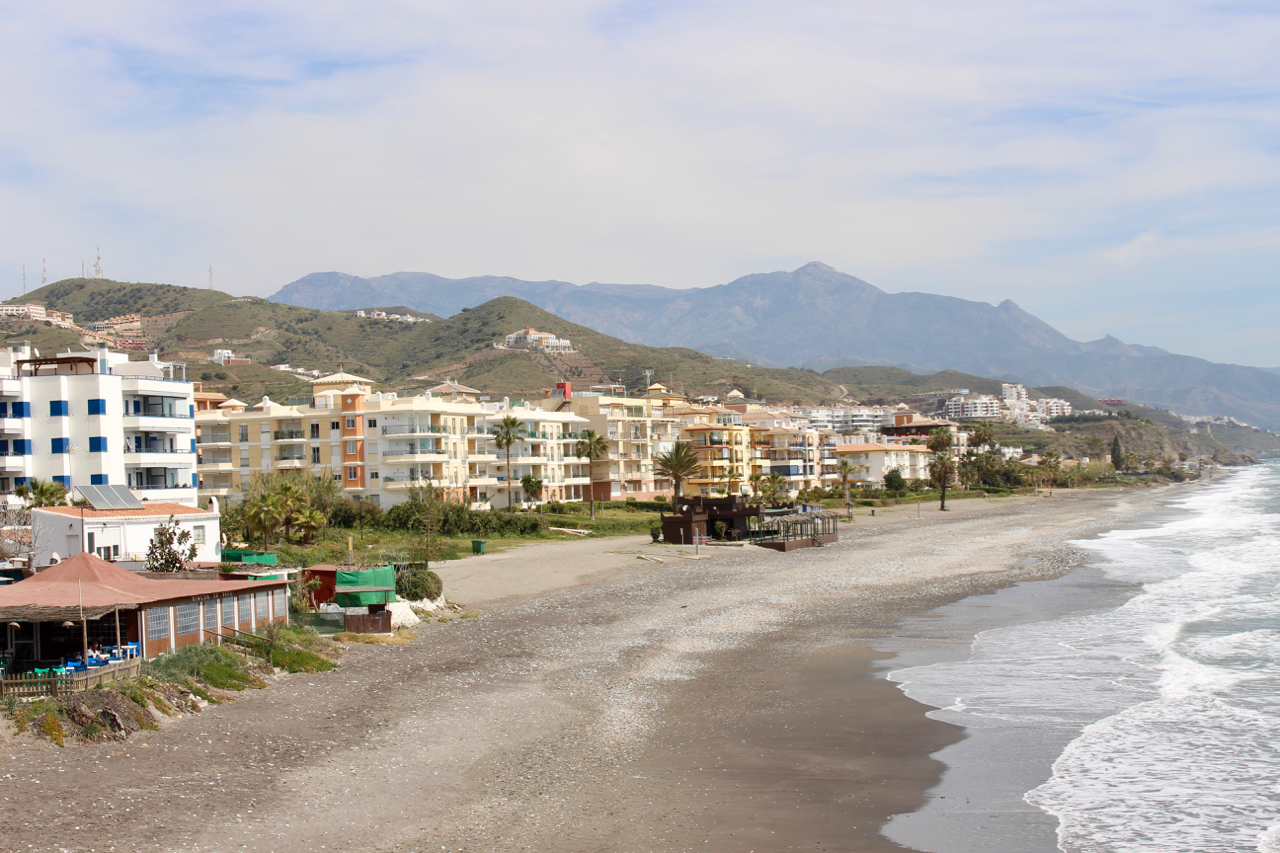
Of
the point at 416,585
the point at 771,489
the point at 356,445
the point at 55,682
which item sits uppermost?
the point at 356,445

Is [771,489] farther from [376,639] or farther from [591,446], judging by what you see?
[376,639]

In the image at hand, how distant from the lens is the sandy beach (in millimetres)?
14367

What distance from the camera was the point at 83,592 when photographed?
21750 millimetres

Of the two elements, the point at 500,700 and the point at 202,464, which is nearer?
the point at 500,700

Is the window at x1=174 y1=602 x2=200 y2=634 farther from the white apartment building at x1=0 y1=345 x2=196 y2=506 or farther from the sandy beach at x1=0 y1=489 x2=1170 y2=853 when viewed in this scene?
the white apartment building at x1=0 y1=345 x2=196 y2=506

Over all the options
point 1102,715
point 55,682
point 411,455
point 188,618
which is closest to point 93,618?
point 55,682

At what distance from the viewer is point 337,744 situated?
18.8m

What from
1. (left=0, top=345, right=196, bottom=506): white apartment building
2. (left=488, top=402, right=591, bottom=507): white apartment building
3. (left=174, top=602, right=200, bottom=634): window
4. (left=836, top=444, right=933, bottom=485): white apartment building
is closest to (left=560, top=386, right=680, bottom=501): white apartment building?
(left=488, top=402, right=591, bottom=507): white apartment building

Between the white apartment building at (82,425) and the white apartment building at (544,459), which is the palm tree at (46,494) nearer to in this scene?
the white apartment building at (82,425)

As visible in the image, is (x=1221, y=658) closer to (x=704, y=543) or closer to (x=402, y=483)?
(x=704, y=543)

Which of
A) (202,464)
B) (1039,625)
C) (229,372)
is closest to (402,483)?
(202,464)

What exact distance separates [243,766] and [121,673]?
513cm

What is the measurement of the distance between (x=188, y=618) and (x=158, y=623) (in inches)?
44.5

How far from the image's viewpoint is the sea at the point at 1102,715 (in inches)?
608
